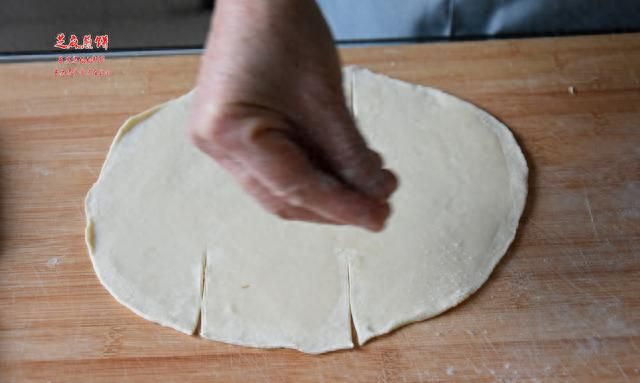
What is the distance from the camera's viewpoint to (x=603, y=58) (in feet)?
4.78

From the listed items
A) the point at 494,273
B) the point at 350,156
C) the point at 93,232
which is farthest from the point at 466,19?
the point at 93,232

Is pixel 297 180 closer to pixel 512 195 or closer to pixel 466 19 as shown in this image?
pixel 512 195

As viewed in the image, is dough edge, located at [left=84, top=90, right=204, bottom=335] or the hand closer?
the hand

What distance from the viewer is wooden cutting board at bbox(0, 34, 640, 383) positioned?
110 cm

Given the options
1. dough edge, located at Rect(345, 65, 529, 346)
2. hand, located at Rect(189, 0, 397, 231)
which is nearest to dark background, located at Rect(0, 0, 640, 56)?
dough edge, located at Rect(345, 65, 529, 346)

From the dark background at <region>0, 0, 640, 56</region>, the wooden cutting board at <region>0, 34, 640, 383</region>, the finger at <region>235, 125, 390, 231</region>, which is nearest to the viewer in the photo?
the finger at <region>235, 125, 390, 231</region>

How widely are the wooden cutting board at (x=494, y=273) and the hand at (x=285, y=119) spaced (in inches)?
14.2

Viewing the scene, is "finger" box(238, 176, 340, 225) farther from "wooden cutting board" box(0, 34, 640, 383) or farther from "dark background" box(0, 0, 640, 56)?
"dark background" box(0, 0, 640, 56)

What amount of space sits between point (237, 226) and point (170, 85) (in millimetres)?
402

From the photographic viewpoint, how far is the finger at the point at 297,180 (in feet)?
2.58

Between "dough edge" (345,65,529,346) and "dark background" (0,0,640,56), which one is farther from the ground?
"dark background" (0,0,640,56)

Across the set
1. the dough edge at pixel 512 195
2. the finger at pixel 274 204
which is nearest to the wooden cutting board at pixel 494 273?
the dough edge at pixel 512 195

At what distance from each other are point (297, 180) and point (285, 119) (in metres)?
0.08

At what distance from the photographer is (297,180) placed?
800mm
